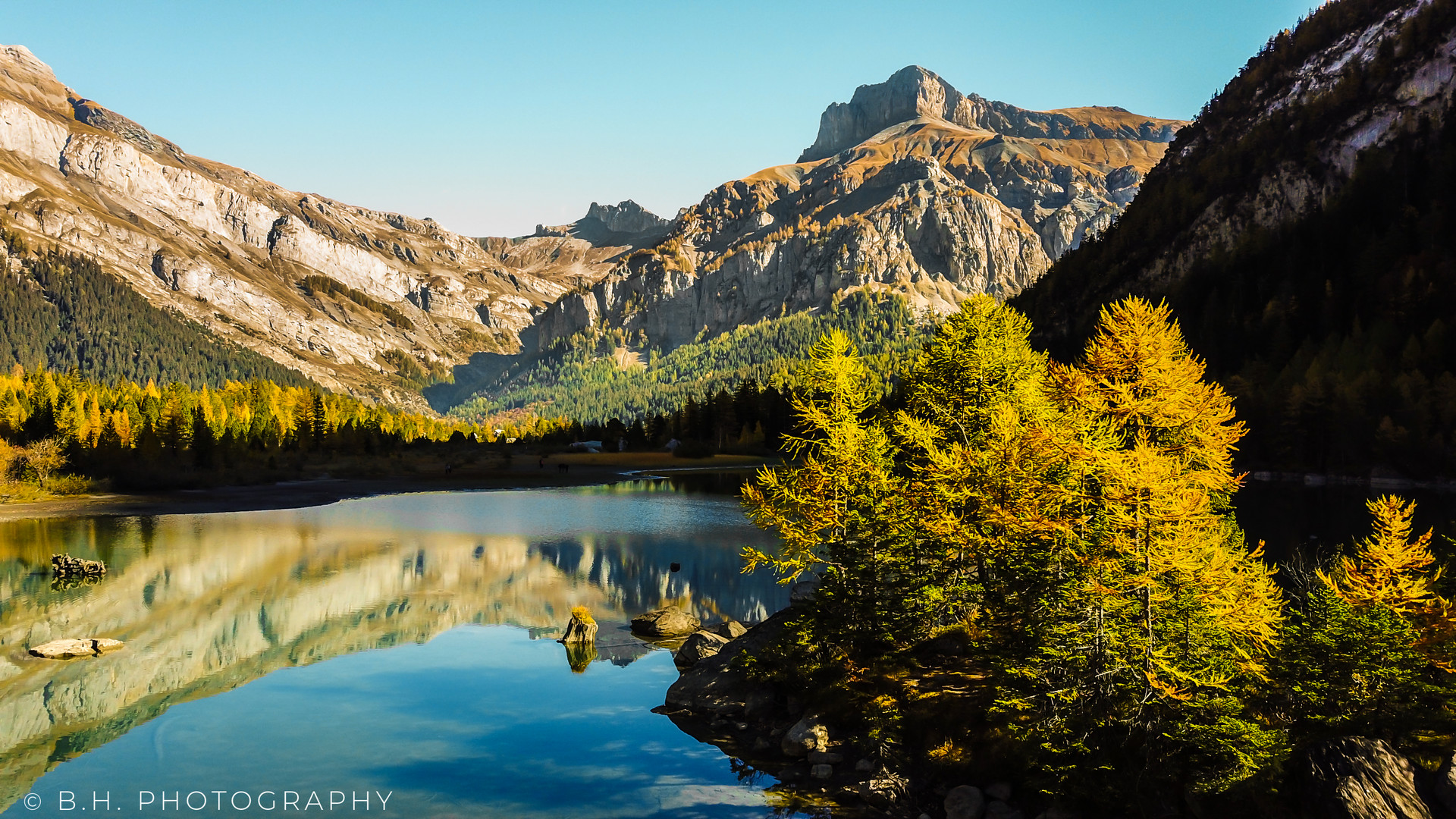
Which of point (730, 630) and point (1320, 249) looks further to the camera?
point (1320, 249)

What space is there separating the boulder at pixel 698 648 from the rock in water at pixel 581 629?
573 cm

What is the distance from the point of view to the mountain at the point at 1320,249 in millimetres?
96250

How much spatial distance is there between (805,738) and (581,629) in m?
17.7

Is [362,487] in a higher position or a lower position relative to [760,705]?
higher

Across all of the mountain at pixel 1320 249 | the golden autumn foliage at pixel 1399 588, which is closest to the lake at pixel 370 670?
the golden autumn foliage at pixel 1399 588

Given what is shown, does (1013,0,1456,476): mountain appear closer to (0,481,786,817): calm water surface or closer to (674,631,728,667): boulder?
(0,481,786,817): calm water surface

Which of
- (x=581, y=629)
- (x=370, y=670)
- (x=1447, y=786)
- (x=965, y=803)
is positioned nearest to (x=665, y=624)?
(x=581, y=629)

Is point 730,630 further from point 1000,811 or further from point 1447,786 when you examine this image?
point 1447,786

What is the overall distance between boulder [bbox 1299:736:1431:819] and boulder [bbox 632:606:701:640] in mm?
27647

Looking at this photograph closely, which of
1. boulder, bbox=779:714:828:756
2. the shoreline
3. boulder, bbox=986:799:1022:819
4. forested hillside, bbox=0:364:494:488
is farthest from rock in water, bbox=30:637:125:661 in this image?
forested hillside, bbox=0:364:494:488

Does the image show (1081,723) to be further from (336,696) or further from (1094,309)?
(1094,309)

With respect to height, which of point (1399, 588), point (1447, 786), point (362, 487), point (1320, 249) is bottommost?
point (1447, 786)

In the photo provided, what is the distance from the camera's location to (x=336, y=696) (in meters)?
34.2

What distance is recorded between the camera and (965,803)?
2212cm
